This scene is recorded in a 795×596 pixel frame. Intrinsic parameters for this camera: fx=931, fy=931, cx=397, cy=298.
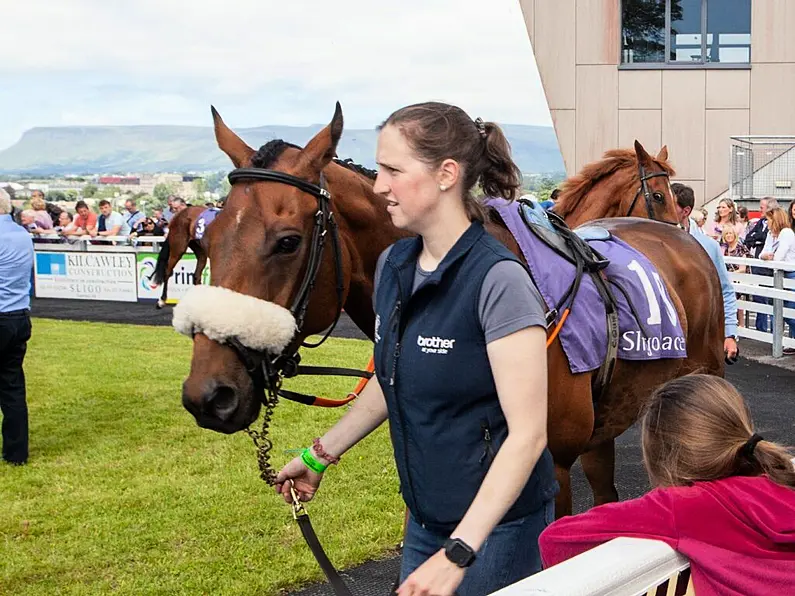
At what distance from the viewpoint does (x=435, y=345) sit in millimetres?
2172

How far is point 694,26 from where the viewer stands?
76.3 feet

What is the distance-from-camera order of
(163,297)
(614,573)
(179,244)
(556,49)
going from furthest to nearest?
(556,49)
(163,297)
(179,244)
(614,573)

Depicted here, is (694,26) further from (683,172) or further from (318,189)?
(318,189)

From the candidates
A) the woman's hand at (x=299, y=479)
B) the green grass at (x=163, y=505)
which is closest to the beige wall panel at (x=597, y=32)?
the green grass at (x=163, y=505)

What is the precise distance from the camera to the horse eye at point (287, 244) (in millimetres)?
2807

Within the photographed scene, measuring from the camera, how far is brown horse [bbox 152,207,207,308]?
14594 mm

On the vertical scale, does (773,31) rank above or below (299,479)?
above

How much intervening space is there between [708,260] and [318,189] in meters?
3.11

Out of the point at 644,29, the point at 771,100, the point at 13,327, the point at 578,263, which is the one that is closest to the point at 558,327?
the point at 578,263

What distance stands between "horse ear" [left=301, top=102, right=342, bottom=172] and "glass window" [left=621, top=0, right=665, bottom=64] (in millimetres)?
21827

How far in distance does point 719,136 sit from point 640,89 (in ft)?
7.40

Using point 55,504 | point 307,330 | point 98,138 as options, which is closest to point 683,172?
point 55,504

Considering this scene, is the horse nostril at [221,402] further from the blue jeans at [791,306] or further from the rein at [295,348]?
the blue jeans at [791,306]

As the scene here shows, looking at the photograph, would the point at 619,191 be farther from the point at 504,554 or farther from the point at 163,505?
the point at 504,554
